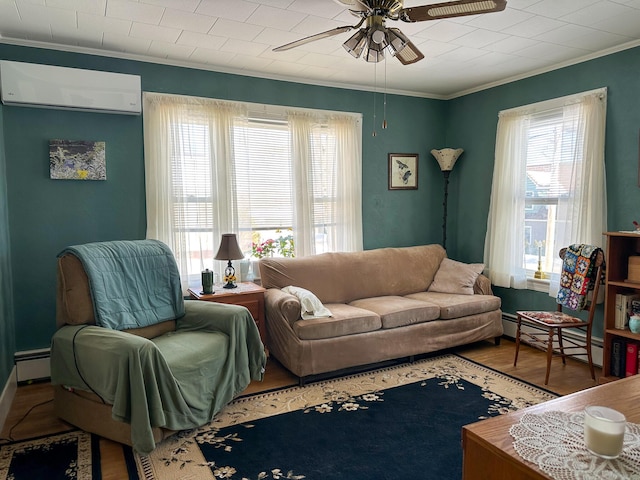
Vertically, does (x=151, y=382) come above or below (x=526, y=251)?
below

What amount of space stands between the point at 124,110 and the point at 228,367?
218 cm

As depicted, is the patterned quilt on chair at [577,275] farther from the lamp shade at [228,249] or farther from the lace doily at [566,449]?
the lamp shade at [228,249]

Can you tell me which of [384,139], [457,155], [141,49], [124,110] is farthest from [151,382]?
[457,155]

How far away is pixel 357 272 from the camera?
4262 millimetres

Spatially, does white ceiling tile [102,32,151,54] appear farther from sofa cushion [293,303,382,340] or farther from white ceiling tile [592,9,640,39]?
white ceiling tile [592,9,640,39]

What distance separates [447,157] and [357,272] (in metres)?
1.73

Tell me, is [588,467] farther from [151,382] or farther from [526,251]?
[526,251]

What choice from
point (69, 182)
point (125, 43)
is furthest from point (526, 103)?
point (69, 182)

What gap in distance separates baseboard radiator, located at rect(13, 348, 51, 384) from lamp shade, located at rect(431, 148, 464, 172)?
13.7ft

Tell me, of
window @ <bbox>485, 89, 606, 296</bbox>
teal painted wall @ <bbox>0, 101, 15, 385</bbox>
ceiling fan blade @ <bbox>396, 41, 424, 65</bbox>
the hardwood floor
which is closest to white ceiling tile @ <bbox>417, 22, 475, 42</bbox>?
ceiling fan blade @ <bbox>396, 41, 424, 65</bbox>

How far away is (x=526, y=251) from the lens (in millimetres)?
4363

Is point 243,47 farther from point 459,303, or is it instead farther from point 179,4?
point 459,303

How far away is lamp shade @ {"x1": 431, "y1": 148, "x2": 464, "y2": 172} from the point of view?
4.89 m

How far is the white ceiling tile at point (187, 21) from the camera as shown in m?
2.83
